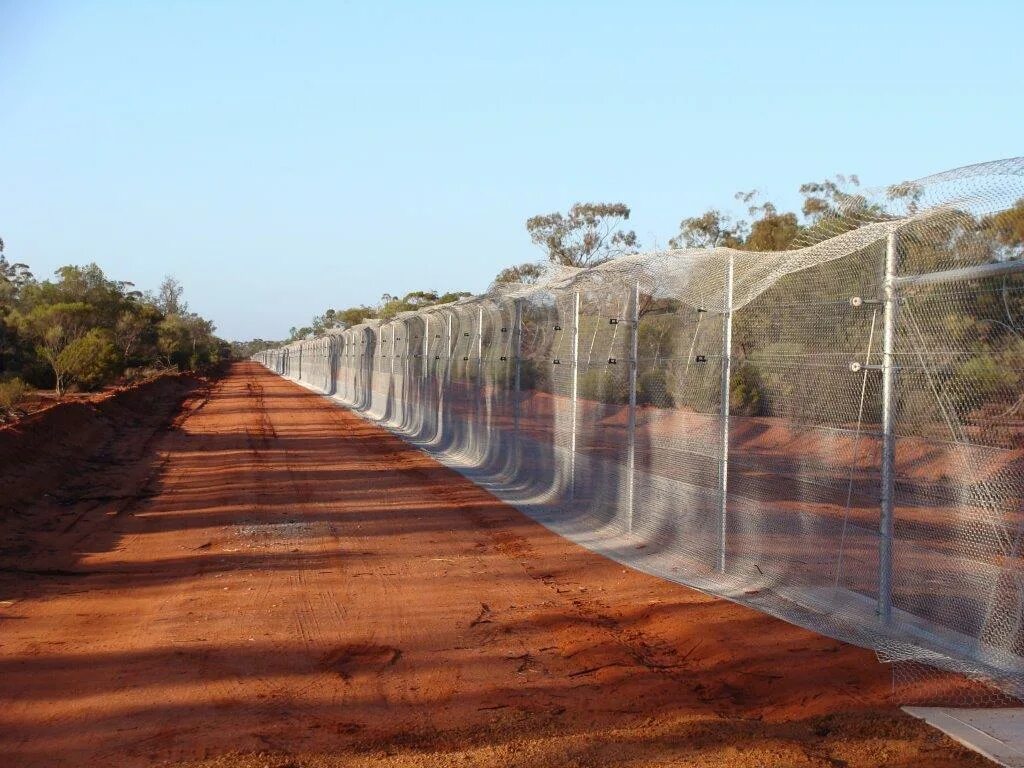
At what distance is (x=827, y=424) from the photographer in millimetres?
7746

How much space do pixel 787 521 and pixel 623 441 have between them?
13.5 feet

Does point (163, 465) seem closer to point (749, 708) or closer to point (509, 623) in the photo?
point (509, 623)

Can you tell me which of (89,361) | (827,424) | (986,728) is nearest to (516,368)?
(827,424)

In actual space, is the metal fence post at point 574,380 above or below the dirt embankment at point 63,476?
above

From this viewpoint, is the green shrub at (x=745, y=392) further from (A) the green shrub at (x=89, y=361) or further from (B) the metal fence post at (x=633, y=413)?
(A) the green shrub at (x=89, y=361)

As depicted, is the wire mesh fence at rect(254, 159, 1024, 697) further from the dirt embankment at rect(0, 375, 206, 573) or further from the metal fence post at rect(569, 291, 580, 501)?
the dirt embankment at rect(0, 375, 206, 573)

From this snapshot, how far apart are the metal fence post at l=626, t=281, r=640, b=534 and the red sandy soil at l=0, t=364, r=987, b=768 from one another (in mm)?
785

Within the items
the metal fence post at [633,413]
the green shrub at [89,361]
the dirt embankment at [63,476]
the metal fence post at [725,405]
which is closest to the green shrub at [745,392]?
the metal fence post at [725,405]

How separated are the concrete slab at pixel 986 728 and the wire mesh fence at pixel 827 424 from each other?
229 mm

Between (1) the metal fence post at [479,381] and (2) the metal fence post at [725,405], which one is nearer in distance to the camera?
(2) the metal fence post at [725,405]

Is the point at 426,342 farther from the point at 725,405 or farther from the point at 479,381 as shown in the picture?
the point at 725,405

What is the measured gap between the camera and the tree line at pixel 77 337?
139ft

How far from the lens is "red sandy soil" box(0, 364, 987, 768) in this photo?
17.2ft

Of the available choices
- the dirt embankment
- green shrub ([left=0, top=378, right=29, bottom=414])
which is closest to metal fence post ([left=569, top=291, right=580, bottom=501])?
the dirt embankment
